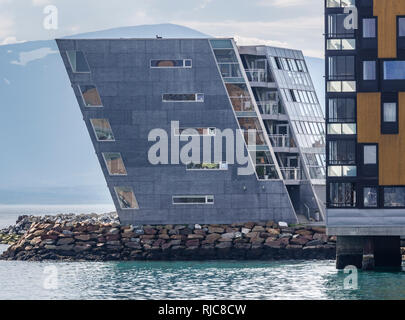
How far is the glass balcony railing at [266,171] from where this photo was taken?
86.8 metres

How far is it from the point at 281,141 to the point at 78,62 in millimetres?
14785

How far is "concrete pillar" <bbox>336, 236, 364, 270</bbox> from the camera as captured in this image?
242 ft

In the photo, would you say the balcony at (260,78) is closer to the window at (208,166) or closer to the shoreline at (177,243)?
the window at (208,166)

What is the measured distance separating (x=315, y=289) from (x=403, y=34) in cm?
1626

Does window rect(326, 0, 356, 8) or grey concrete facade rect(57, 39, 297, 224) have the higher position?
window rect(326, 0, 356, 8)

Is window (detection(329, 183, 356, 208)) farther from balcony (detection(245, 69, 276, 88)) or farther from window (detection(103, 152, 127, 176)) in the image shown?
window (detection(103, 152, 127, 176))

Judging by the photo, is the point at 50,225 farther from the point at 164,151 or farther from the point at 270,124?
the point at 270,124

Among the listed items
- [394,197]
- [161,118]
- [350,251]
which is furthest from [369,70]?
[161,118]

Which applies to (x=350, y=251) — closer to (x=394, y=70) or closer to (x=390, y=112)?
(x=390, y=112)

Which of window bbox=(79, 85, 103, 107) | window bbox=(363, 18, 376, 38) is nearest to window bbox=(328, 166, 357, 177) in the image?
window bbox=(363, 18, 376, 38)

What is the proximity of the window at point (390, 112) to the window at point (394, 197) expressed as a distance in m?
3.72

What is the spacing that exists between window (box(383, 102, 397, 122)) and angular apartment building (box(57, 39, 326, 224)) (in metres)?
15.4

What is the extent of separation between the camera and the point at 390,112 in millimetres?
72188
